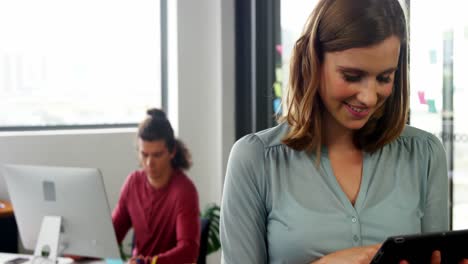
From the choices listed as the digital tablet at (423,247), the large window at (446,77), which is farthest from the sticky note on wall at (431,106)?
the digital tablet at (423,247)

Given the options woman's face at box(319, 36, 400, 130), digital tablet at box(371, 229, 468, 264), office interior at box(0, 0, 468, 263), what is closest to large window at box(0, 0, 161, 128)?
office interior at box(0, 0, 468, 263)

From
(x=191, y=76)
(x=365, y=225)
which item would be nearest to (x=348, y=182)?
(x=365, y=225)

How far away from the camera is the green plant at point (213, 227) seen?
3.98 meters

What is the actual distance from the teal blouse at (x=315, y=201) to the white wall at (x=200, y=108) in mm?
2943

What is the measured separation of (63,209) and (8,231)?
137cm

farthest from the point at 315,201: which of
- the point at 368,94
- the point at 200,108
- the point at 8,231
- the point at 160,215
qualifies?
the point at 200,108

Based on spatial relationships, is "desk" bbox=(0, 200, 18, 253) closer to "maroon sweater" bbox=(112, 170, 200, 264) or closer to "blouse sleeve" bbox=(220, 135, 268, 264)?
"maroon sweater" bbox=(112, 170, 200, 264)

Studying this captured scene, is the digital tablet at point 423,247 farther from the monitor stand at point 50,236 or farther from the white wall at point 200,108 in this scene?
the white wall at point 200,108

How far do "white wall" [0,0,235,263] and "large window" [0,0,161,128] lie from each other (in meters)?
0.26

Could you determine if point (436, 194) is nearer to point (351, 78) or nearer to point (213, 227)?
point (351, 78)

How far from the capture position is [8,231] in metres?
3.50

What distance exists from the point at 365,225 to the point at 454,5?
203 cm

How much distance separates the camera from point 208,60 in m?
4.38

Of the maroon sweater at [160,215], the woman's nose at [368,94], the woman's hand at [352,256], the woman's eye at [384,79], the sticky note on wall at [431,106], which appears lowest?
the maroon sweater at [160,215]
